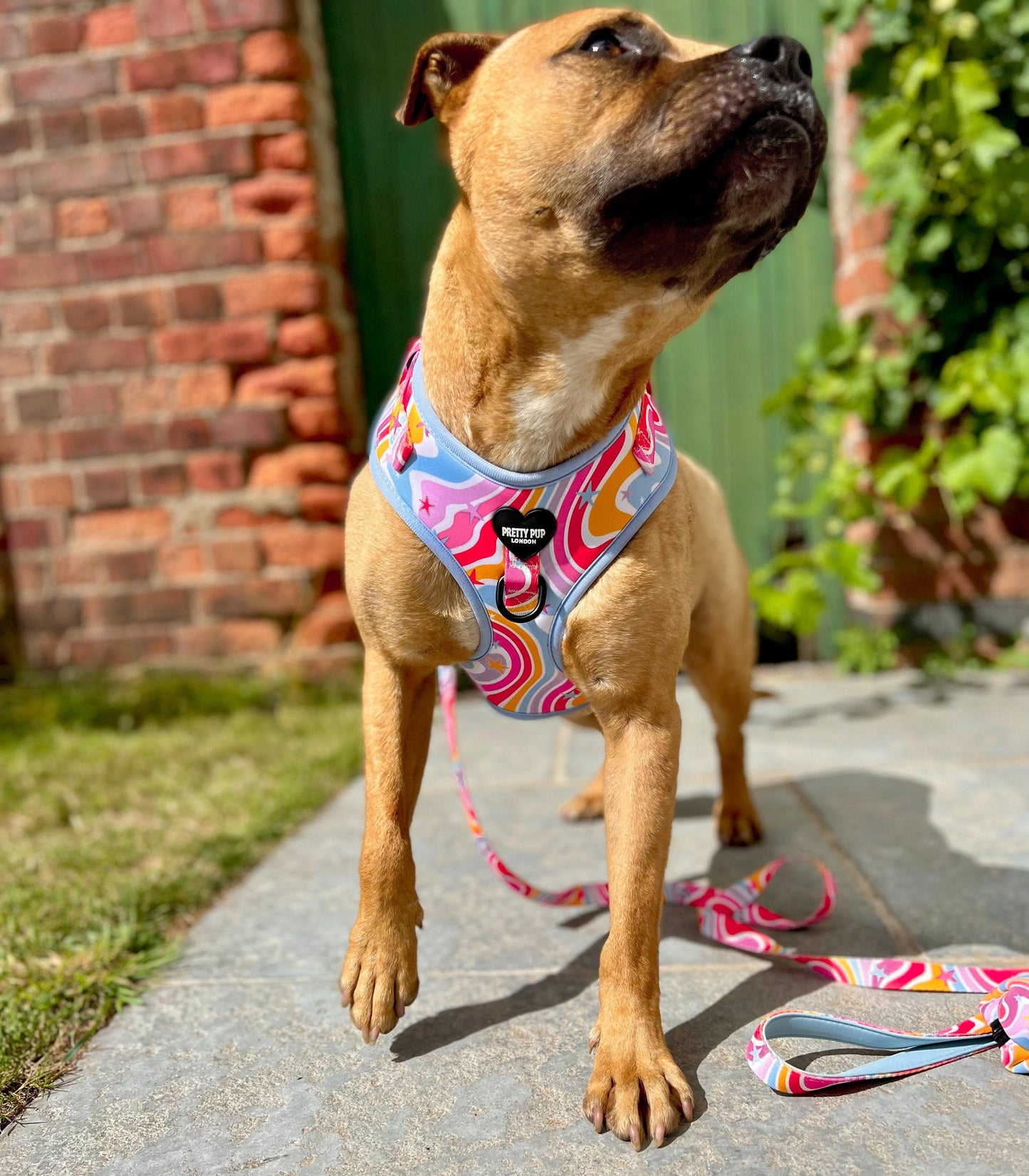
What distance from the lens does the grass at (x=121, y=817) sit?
1.81 meters

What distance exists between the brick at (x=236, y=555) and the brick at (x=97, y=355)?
843 mm

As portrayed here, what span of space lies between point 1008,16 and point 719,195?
300cm

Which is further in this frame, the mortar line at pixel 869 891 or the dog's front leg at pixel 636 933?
the mortar line at pixel 869 891

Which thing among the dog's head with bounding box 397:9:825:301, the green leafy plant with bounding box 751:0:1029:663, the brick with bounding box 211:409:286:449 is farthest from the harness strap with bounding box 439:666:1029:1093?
the brick with bounding box 211:409:286:449

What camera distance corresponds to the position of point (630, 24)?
1560 millimetres

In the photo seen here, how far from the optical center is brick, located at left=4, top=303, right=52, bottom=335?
413 cm

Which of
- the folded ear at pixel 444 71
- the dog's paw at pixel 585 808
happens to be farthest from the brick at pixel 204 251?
the dog's paw at pixel 585 808

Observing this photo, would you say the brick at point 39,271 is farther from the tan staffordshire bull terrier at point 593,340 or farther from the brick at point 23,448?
the tan staffordshire bull terrier at point 593,340

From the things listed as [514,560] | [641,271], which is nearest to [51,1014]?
[514,560]

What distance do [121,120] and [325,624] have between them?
7.40 ft

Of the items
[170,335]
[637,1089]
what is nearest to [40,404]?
[170,335]

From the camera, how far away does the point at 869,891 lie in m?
2.18

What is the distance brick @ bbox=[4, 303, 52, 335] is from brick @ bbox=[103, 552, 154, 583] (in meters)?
1.02

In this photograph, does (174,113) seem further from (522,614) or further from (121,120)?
(522,614)
